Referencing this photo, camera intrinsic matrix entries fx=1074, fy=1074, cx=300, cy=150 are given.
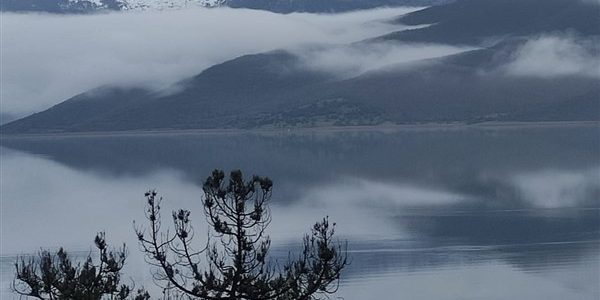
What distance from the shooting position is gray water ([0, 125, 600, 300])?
32312 mm

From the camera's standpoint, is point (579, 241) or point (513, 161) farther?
point (513, 161)

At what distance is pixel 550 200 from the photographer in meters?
51.8

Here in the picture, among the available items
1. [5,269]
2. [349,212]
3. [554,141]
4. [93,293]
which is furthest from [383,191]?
[554,141]

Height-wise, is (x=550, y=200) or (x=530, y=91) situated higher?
(x=530, y=91)

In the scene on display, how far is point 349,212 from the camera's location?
162 ft

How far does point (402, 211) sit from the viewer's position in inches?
1932

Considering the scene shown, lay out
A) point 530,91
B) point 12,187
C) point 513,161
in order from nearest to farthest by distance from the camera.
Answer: point 12,187 < point 513,161 < point 530,91

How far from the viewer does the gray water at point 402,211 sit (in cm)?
3231

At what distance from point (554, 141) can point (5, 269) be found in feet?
289

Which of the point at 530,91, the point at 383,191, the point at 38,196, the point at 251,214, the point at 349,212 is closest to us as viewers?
the point at 251,214

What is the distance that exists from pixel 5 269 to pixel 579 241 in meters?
19.7

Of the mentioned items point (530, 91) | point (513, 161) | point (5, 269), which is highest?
point (530, 91)

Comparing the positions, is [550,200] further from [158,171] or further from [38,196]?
[158,171]

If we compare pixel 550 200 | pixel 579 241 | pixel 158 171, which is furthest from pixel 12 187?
pixel 579 241
